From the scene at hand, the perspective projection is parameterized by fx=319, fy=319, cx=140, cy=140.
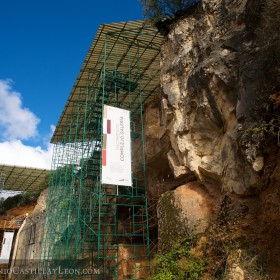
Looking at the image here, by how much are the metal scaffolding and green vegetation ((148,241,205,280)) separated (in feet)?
8.46

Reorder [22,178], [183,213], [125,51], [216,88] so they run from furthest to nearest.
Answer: [22,178] < [125,51] < [183,213] < [216,88]

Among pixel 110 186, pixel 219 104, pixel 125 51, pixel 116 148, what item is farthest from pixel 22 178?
pixel 219 104

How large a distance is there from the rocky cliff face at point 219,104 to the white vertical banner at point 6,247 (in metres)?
20.0

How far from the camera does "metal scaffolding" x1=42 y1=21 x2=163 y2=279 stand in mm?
12414

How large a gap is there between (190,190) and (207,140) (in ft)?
5.11

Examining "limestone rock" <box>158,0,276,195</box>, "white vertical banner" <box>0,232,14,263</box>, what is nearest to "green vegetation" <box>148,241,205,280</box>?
"limestone rock" <box>158,0,276,195</box>

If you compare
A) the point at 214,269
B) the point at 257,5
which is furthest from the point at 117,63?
the point at 214,269

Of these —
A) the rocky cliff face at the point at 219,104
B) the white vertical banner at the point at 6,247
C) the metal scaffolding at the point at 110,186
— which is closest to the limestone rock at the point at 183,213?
the rocky cliff face at the point at 219,104

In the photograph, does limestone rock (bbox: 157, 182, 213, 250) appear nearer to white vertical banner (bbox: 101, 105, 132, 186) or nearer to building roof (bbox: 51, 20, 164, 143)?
white vertical banner (bbox: 101, 105, 132, 186)

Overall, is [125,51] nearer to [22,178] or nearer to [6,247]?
[6,247]

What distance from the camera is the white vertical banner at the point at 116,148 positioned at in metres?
10.9

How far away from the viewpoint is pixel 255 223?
661 centimetres

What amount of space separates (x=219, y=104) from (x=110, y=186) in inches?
325

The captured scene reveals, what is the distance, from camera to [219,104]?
8.56 meters
